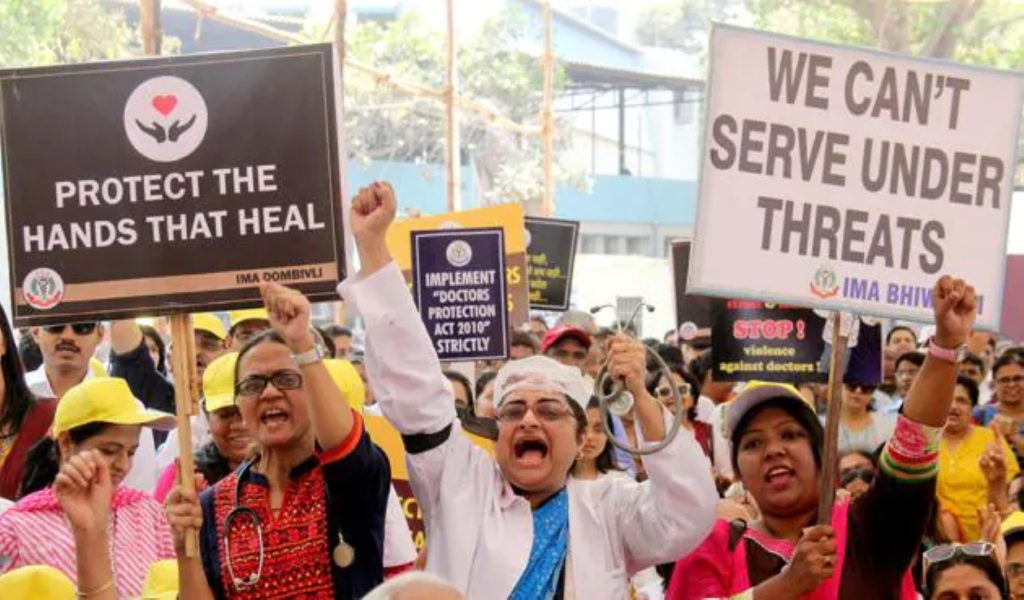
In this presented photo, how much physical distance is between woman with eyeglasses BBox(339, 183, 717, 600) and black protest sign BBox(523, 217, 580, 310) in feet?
30.4

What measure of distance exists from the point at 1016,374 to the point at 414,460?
621 centimetres

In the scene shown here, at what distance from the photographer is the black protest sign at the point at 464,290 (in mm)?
10031

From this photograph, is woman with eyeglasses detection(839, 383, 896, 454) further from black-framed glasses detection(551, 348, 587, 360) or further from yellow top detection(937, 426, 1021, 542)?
black-framed glasses detection(551, 348, 587, 360)

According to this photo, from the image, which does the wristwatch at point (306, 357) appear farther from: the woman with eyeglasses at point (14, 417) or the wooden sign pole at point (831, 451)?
the woman with eyeglasses at point (14, 417)

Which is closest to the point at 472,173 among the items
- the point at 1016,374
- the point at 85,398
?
the point at 1016,374

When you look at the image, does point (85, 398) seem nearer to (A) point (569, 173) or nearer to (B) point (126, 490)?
(B) point (126, 490)

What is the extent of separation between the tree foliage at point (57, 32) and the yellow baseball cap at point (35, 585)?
22077mm

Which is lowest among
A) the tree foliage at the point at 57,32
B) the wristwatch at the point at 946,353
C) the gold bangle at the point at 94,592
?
the gold bangle at the point at 94,592

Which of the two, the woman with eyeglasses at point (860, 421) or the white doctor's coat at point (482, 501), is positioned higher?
the white doctor's coat at point (482, 501)

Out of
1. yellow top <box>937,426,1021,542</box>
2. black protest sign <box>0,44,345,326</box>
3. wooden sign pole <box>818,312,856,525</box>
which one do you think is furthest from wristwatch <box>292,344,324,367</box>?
yellow top <box>937,426,1021,542</box>

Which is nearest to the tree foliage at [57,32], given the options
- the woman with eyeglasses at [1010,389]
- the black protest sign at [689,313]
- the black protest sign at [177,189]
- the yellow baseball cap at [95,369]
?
the black protest sign at [689,313]

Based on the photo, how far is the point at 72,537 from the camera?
5.45m

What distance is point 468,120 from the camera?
41.5m

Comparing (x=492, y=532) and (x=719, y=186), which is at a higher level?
(x=719, y=186)
